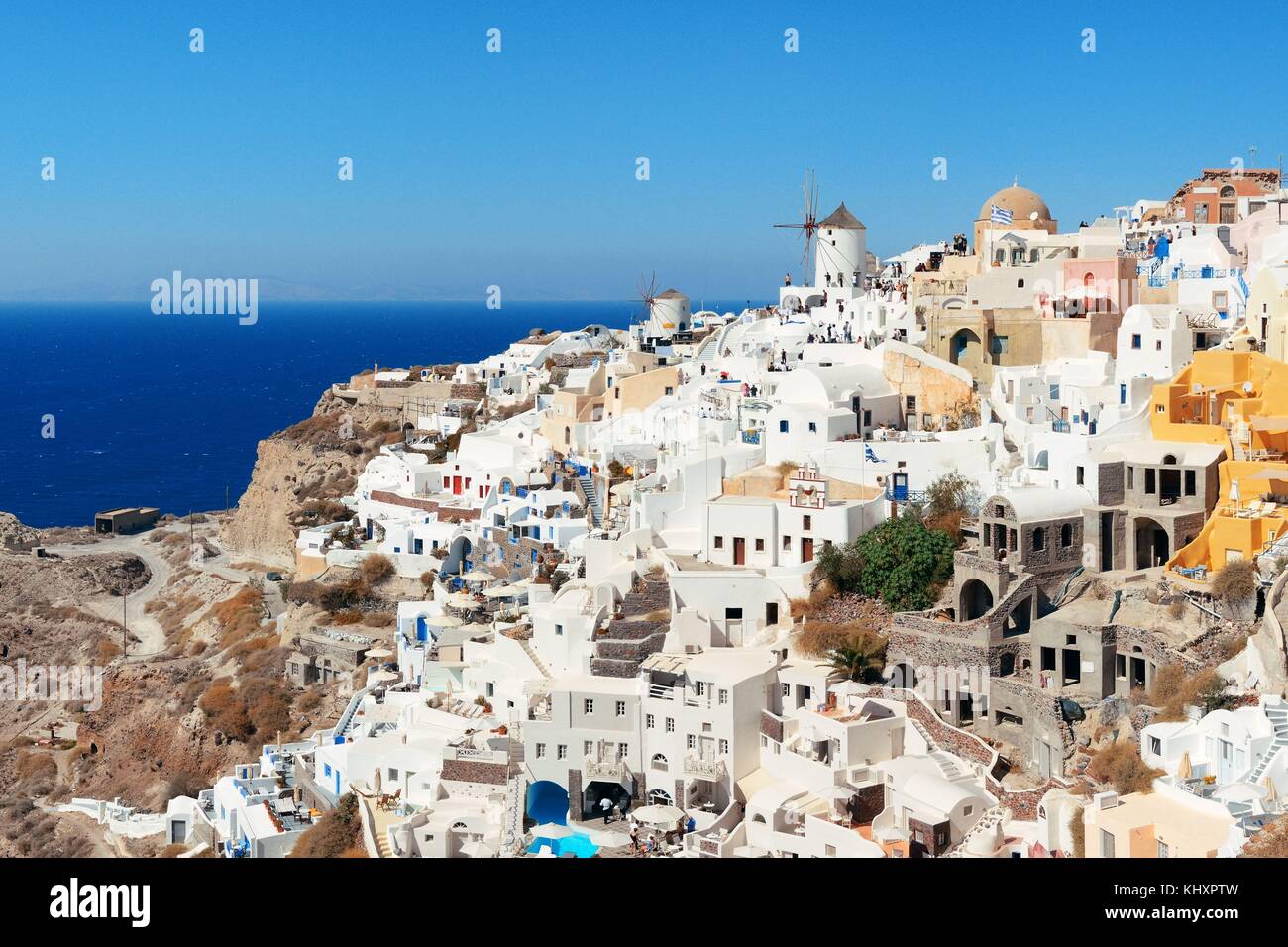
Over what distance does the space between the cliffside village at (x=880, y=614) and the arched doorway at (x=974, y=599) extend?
35 mm

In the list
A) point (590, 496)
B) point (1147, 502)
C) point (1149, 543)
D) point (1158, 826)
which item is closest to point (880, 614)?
point (1149, 543)

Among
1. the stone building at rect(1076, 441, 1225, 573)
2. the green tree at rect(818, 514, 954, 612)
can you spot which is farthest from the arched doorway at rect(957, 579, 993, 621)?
the stone building at rect(1076, 441, 1225, 573)

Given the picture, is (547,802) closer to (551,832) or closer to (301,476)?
(551,832)

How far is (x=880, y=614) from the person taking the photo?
22891 millimetres

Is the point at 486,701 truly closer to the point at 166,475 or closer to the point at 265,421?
the point at 166,475

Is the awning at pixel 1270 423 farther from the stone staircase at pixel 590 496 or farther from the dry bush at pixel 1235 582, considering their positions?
the stone staircase at pixel 590 496

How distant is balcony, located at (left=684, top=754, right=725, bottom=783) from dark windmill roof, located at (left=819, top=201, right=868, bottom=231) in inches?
903

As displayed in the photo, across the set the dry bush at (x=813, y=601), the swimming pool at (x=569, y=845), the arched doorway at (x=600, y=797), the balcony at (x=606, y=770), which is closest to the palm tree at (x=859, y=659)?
the dry bush at (x=813, y=601)

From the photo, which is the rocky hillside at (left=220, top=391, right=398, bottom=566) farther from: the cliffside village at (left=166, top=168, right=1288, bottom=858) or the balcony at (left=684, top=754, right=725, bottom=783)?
the balcony at (left=684, top=754, right=725, bottom=783)

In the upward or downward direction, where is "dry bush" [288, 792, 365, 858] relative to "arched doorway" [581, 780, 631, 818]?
downward

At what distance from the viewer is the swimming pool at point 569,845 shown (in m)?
19.5

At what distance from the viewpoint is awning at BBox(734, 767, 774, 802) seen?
2050cm

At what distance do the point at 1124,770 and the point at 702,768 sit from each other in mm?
6154

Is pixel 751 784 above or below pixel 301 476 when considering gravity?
below
